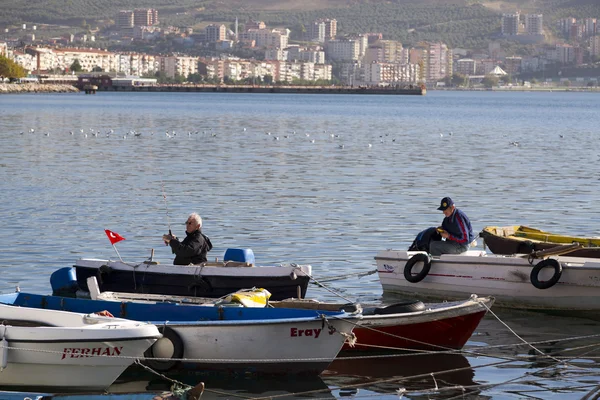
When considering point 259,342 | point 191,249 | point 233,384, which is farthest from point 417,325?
point 191,249

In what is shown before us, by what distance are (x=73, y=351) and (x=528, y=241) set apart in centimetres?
894

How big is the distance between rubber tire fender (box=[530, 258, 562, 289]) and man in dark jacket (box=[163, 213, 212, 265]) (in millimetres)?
4640

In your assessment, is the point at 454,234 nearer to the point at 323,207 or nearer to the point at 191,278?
the point at 191,278

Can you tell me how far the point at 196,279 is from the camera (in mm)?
15195

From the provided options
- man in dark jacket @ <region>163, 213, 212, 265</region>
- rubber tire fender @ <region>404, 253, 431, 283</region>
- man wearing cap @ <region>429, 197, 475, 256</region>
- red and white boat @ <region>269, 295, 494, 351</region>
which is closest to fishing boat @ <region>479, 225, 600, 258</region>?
man wearing cap @ <region>429, 197, 475, 256</region>

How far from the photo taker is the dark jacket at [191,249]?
15609mm

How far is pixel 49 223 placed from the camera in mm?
25094

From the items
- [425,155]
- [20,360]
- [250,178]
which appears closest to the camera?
[20,360]

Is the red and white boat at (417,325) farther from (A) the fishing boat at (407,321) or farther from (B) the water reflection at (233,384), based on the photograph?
(B) the water reflection at (233,384)

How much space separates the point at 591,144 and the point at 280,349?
52.0m

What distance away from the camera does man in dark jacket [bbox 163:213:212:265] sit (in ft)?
50.8

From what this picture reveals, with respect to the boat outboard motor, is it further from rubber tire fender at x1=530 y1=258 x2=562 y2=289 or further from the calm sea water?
rubber tire fender at x1=530 y1=258 x2=562 y2=289

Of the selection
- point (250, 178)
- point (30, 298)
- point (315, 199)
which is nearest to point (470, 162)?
point (250, 178)

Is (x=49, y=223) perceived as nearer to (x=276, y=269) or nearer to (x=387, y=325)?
(x=276, y=269)
